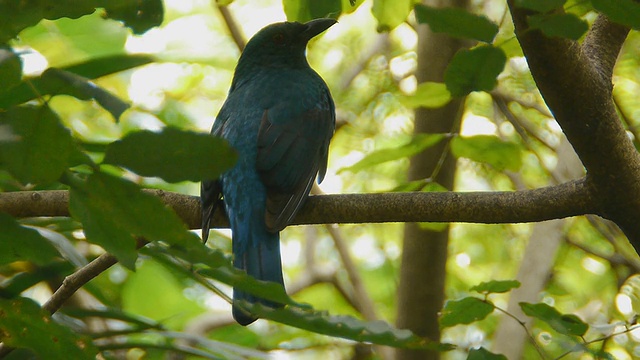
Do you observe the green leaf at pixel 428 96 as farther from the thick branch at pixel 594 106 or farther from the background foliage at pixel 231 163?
the thick branch at pixel 594 106

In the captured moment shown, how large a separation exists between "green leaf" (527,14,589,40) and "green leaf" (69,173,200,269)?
74cm

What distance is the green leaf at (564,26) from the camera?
1.39 m

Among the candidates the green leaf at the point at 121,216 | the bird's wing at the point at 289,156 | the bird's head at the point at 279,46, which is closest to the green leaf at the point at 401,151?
the bird's wing at the point at 289,156

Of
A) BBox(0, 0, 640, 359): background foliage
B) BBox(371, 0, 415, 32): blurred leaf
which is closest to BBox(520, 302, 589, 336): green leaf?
BBox(0, 0, 640, 359): background foliage

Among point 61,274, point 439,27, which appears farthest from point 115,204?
point 61,274

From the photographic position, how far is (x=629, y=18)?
1356mm

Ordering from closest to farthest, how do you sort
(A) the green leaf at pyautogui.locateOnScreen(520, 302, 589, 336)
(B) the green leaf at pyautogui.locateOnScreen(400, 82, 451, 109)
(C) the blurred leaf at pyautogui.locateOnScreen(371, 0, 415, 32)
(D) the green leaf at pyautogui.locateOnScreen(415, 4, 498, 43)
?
(D) the green leaf at pyautogui.locateOnScreen(415, 4, 498, 43), (A) the green leaf at pyautogui.locateOnScreen(520, 302, 589, 336), (C) the blurred leaf at pyautogui.locateOnScreen(371, 0, 415, 32), (B) the green leaf at pyautogui.locateOnScreen(400, 82, 451, 109)

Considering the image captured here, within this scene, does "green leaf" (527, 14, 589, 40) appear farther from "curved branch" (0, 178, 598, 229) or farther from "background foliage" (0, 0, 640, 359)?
"curved branch" (0, 178, 598, 229)

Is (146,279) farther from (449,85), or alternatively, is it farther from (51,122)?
(51,122)

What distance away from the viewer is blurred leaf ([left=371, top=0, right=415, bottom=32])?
2.20 m

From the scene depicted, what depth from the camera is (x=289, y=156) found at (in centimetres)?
300

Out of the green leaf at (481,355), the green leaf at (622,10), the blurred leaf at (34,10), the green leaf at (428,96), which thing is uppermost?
the blurred leaf at (34,10)

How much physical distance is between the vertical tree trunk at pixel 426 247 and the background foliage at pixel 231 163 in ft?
0.24

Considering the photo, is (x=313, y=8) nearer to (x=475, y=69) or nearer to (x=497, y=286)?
(x=475, y=69)
